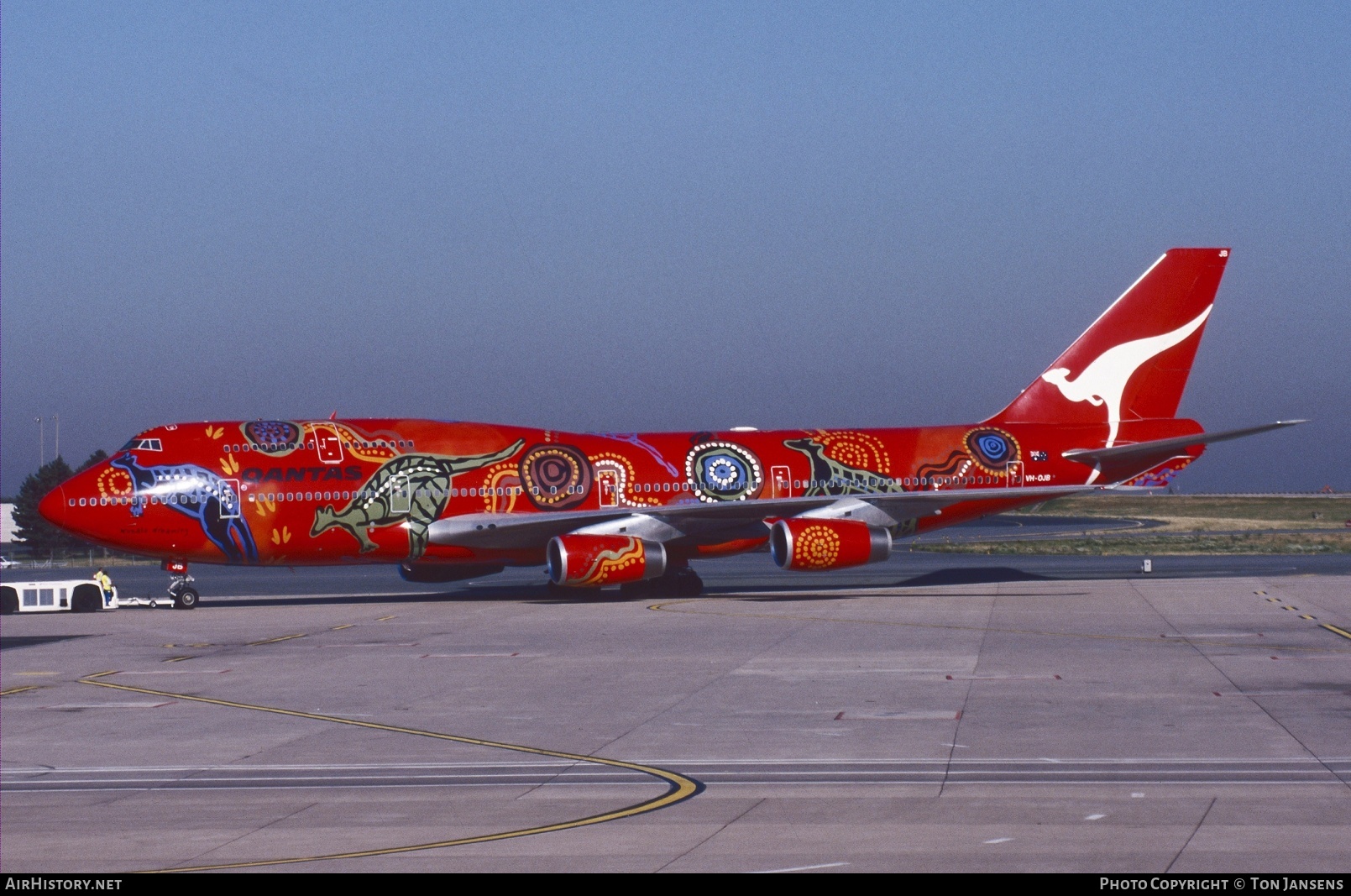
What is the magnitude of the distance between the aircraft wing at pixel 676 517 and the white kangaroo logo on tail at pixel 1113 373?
5.43 metres

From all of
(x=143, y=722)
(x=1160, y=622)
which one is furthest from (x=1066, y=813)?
(x=1160, y=622)

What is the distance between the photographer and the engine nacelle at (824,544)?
34.7 m

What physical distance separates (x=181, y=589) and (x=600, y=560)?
38.4 feet

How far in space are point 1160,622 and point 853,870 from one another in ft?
66.7

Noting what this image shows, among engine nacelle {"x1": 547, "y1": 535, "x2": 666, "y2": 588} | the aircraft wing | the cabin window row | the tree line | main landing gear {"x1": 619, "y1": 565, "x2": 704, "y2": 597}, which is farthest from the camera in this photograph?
the tree line

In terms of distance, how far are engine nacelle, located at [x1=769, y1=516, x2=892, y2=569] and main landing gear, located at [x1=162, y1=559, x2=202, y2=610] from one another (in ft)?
51.2

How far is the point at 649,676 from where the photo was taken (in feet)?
70.7

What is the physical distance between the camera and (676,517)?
1421 inches

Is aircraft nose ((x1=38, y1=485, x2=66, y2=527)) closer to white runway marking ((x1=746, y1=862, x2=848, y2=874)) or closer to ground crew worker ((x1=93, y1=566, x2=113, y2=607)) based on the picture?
ground crew worker ((x1=93, y1=566, x2=113, y2=607))

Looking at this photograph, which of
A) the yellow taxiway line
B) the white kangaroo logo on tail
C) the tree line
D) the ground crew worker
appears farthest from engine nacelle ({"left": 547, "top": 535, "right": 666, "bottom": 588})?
the tree line

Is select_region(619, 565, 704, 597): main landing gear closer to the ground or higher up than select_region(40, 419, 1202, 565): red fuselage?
closer to the ground

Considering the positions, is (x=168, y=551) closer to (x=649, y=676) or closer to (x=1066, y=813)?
(x=649, y=676)

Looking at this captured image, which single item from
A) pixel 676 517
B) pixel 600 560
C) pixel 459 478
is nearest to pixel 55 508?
pixel 459 478

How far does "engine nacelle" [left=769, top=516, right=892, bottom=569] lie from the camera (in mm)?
34719
